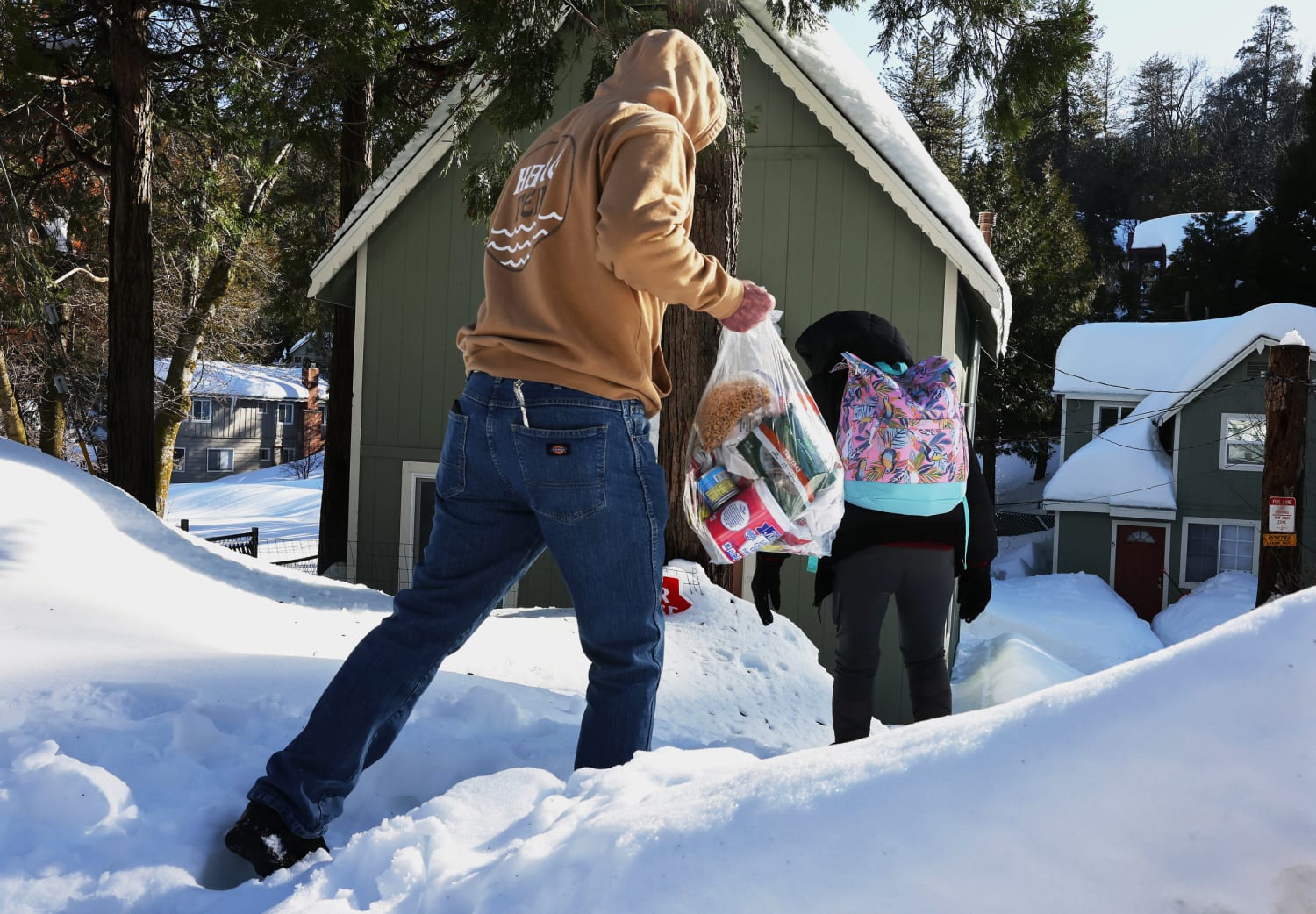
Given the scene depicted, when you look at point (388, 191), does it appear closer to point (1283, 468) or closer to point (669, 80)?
point (669, 80)

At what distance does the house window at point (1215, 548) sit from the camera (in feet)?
80.4

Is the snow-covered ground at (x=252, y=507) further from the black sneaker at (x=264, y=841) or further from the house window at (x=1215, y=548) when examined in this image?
the black sneaker at (x=264, y=841)

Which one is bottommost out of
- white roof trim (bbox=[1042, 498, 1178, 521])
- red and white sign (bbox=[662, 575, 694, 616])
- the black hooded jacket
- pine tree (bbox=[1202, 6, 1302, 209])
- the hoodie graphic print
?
white roof trim (bbox=[1042, 498, 1178, 521])

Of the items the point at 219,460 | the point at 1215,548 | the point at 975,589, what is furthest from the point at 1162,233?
the point at 975,589

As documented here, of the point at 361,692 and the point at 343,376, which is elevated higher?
the point at 343,376

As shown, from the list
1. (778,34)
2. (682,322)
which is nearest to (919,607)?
(682,322)

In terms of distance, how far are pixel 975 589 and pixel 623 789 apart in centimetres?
221

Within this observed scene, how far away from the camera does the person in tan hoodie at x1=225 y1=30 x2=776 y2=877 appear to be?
85.3 inches

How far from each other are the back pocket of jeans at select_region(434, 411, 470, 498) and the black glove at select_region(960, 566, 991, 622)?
Answer: 2150 mm

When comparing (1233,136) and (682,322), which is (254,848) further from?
(1233,136)

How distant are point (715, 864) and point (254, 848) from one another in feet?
3.68

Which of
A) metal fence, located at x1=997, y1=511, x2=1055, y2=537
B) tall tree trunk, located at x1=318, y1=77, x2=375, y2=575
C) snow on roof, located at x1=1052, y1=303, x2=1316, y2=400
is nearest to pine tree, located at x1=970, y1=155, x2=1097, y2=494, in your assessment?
metal fence, located at x1=997, y1=511, x2=1055, y2=537

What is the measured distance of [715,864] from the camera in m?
1.44

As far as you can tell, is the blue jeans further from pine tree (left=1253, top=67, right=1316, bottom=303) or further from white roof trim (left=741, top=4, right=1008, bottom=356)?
pine tree (left=1253, top=67, right=1316, bottom=303)
